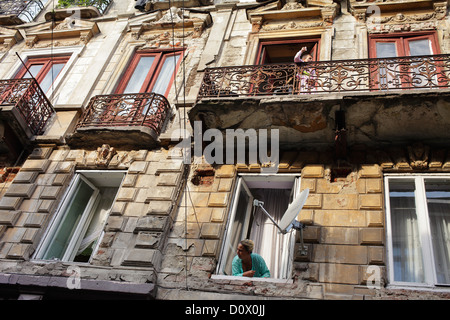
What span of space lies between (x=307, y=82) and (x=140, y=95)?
341cm

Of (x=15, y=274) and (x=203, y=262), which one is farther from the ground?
(x=203, y=262)

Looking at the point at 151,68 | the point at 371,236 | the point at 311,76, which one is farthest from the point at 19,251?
the point at 311,76

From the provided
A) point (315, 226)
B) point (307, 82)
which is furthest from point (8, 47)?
point (315, 226)

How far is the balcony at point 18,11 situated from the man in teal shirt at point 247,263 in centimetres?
1036

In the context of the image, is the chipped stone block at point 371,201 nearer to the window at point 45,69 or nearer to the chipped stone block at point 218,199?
the chipped stone block at point 218,199

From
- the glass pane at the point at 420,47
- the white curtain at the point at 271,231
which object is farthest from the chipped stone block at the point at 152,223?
the glass pane at the point at 420,47

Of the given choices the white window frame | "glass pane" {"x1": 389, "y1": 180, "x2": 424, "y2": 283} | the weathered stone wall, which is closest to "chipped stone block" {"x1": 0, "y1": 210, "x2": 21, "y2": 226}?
the weathered stone wall

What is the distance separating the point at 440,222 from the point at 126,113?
5.69 metres

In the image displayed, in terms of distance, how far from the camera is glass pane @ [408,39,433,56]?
8414 millimetres

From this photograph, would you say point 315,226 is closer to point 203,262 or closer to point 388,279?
point 388,279

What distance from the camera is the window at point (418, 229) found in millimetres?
5355

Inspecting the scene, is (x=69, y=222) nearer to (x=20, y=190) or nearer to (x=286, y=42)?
(x=20, y=190)

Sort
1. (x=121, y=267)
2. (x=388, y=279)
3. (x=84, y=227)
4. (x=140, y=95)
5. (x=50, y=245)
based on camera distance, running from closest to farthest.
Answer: (x=388, y=279) < (x=121, y=267) < (x=50, y=245) < (x=84, y=227) < (x=140, y=95)
